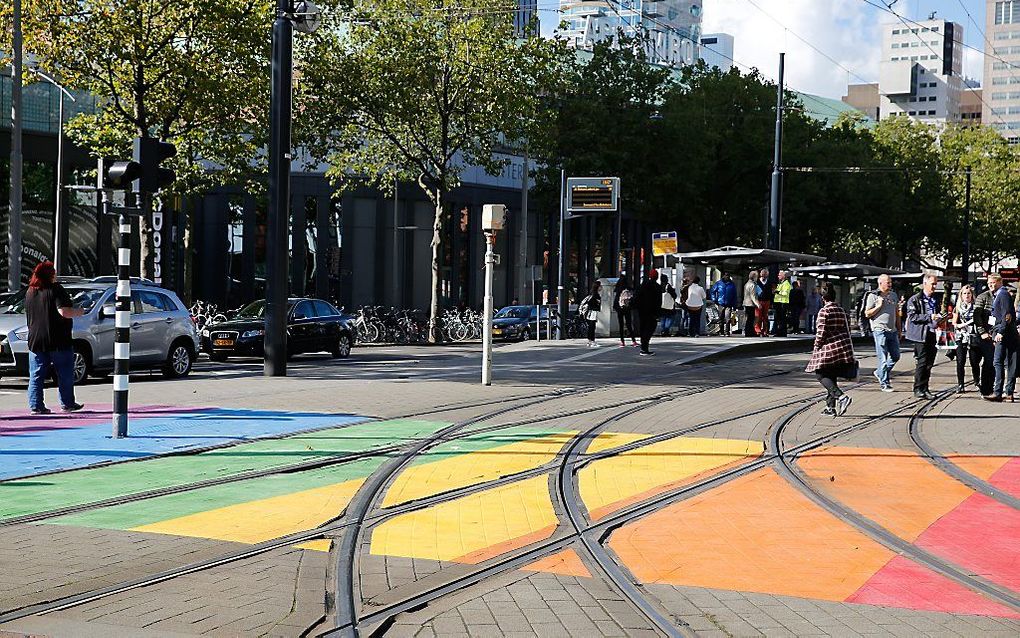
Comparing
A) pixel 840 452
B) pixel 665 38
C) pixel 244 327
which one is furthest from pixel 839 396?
pixel 665 38

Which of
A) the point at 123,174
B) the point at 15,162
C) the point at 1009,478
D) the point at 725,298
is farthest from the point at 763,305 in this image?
the point at 123,174

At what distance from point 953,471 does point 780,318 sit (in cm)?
2322

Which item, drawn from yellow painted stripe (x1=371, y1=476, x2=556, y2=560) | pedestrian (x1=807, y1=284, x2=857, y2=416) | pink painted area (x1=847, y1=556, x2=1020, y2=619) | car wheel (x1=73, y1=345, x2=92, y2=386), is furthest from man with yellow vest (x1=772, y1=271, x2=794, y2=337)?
pink painted area (x1=847, y1=556, x2=1020, y2=619)

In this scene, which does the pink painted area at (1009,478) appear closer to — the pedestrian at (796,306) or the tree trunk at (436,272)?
the pedestrian at (796,306)

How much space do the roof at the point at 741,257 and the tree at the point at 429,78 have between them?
23.8ft

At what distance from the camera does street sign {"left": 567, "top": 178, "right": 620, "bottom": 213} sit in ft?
122

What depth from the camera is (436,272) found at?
4078 centimetres

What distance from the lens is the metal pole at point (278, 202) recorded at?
68.6 ft

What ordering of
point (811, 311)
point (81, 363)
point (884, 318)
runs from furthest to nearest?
point (811, 311) < point (81, 363) < point (884, 318)

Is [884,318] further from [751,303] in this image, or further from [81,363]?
[751,303]

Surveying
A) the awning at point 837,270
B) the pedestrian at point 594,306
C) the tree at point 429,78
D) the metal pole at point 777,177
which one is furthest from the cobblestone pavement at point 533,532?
the metal pole at point 777,177

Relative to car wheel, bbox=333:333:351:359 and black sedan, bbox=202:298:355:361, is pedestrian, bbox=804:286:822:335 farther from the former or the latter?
black sedan, bbox=202:298:355:361

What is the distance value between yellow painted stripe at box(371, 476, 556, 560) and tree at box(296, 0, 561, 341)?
2983 cm

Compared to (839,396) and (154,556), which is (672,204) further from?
(154,556)
